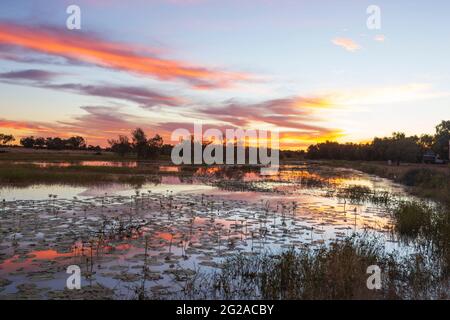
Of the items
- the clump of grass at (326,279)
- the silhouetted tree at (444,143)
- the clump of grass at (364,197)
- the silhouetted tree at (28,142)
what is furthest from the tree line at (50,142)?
the clump of grass at (326,279)

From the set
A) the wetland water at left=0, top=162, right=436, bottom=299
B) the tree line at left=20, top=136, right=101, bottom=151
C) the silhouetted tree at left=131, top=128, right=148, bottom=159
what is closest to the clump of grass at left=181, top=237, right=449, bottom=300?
the wetland water at left=0, top=162, right=436, bottom=299

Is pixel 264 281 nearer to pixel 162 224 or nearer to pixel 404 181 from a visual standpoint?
pixel 162 224

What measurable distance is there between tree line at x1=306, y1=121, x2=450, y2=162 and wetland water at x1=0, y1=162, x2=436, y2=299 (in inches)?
2921

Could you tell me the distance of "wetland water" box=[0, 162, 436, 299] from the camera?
9.00 m

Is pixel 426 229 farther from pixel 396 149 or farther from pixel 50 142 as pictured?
pixel 50 142

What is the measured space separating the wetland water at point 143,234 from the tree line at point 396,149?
74195 mm

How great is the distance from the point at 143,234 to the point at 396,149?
89423mm

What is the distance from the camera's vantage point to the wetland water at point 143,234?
900 centimetres

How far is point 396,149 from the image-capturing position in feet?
298

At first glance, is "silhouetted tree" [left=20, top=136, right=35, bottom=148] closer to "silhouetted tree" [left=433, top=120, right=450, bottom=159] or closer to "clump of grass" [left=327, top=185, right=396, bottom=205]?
"silhouetted tree" [left=433, top=120, right=450, bottom=159]

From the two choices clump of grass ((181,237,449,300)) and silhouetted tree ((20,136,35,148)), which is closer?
clump of grass ((181,237,449,300))

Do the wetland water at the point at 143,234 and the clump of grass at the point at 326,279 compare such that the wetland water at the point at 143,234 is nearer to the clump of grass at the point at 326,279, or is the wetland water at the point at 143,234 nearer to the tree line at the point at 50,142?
the clump of grass at the point at 326,279

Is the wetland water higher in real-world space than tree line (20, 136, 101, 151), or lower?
lower
